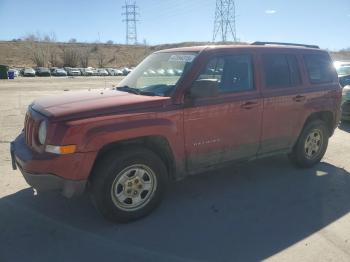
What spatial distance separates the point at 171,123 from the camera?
414 centimetres

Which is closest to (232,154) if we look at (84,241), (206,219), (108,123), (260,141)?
(260,141)

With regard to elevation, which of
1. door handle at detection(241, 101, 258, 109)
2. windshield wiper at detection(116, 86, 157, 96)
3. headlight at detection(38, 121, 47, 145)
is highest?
windshield wiper at detection(116, 86, 157, 96)

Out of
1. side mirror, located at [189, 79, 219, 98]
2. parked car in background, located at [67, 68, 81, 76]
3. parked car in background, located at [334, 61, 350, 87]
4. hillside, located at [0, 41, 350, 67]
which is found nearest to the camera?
side mirror, located at [189, 79, 219, 98]

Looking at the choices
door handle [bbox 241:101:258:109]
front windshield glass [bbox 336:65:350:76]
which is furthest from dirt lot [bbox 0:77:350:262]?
front windshield glass [bbox 336:65:350:76]

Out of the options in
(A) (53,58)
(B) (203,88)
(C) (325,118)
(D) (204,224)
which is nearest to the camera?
(D) (204,224)

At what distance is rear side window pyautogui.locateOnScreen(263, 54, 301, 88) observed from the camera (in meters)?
5.11

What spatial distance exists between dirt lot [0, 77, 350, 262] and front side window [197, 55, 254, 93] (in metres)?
1.42

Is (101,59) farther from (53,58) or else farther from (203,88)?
(203,88)

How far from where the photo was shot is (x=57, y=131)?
3.59 m

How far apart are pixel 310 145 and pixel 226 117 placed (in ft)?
6.79

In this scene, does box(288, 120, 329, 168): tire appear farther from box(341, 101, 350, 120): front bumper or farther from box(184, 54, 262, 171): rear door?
box(341, 101, 350, 120): front bumper

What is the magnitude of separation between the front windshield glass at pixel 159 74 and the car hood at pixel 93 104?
25 cm

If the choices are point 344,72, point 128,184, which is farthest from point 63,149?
point 344,72

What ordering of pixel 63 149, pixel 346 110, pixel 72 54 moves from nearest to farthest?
pixel 63 149 < pixel 346 110 < pixel 72 54
